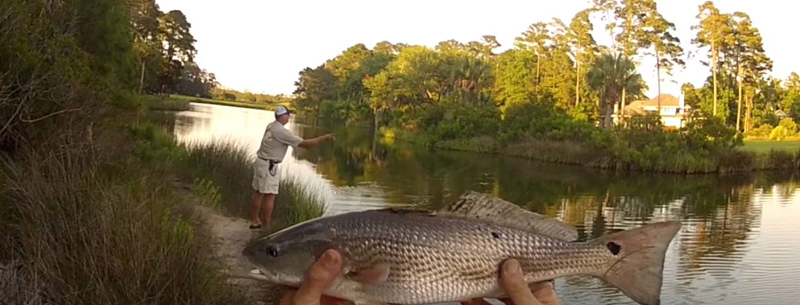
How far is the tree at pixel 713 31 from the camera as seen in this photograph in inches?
2152

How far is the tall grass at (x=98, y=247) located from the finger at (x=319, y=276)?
302 cm

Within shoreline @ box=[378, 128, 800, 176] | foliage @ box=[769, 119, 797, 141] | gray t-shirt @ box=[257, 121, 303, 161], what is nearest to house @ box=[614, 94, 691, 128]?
foliage @ box=[769, 119, 797, 141]

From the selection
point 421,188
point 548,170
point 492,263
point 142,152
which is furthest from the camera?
point 548,170

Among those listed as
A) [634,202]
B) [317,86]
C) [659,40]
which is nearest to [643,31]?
[659,40]

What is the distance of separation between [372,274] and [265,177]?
7.99 meters

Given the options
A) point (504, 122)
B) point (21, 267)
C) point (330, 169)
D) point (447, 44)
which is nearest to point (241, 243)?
point (21, 267)

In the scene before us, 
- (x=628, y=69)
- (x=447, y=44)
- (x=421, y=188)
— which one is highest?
(x=447, y=44)

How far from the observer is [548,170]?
34219 mm

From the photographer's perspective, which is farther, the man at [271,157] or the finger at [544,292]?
the man at [271,157]

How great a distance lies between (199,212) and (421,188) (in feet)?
45.4

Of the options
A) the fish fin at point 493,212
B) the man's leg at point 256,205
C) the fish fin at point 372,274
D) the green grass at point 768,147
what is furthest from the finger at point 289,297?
the green grass at point 768,147

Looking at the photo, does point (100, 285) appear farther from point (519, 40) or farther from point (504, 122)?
point (519, 40)

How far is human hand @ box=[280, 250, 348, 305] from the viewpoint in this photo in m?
1.93

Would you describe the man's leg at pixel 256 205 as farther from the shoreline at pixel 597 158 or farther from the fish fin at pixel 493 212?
the shoreline at pixel 597 158
